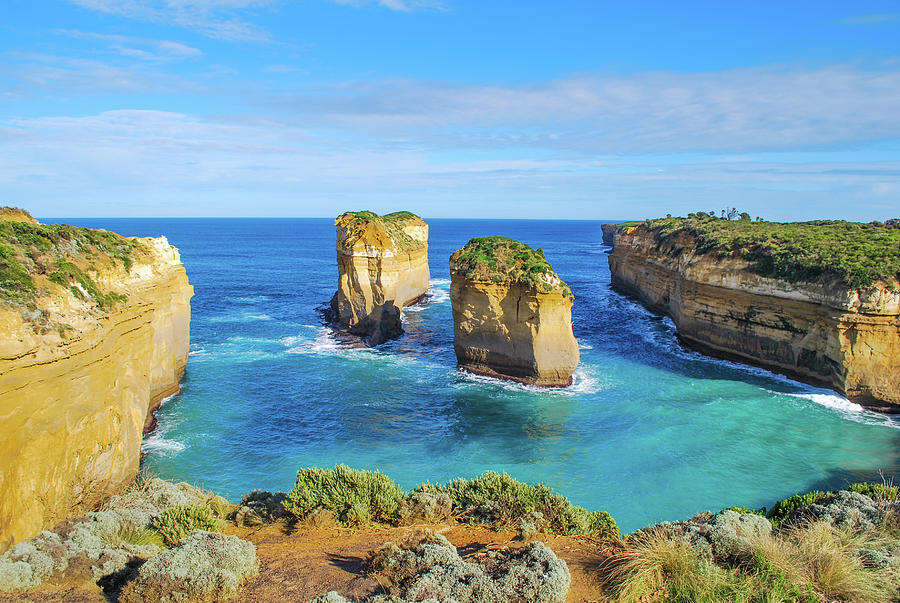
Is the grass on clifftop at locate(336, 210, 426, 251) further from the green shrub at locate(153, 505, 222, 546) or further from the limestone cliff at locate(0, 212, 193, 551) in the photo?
the green shrub at locate(153, 505, 222, 546)

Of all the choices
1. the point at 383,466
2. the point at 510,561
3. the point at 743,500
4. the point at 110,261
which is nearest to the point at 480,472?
the point at 383,466

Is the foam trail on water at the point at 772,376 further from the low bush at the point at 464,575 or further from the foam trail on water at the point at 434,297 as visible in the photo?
the low bush at the point at 464,575

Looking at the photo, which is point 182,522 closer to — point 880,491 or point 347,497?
point 347,497

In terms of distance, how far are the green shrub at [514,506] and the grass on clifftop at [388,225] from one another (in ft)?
90.0

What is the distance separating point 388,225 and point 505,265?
2132 cm

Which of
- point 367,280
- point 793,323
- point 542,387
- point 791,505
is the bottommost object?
point 542,387

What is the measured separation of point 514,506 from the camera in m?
10.8

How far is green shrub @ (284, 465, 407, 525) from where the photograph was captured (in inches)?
413

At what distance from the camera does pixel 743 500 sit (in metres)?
17.0

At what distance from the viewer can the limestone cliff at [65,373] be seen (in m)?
11.7

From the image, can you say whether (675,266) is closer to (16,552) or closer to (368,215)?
(368,215)

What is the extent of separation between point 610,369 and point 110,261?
24484mm

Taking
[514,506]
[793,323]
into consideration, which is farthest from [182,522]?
[793,323]

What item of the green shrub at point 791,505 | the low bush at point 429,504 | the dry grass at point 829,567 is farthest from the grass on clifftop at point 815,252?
the low bush at point 429,504
